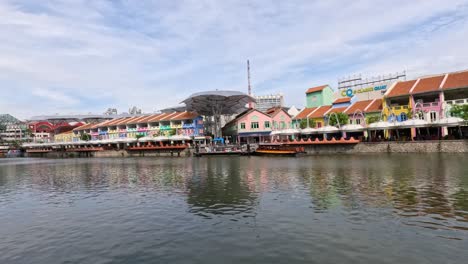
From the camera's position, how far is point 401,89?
5403 centimetres

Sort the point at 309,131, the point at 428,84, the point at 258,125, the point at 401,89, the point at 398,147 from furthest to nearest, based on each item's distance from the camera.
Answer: the point at 258,125
the point at 309,131
the point at 401,89
the point at 428,84
the point at 398,147

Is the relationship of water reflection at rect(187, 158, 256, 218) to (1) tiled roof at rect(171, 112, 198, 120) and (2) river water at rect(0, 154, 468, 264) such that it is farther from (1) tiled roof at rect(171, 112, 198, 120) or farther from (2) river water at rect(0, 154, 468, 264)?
(1) tiled roof at rect(171, 112, 198, 120)

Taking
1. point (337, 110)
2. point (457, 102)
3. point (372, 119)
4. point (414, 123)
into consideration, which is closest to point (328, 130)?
point (372, 119)

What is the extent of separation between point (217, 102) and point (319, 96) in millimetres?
25209

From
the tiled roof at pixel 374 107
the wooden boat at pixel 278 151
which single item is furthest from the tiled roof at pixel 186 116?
the tiled roof at pixel 374 107

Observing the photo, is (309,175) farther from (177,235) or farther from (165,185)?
(177,235)

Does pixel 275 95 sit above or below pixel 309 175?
above

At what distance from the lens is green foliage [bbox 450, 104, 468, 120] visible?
141 feet

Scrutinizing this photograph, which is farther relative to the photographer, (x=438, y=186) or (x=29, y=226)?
(x=438, y=186)

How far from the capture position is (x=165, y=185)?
24.3 m

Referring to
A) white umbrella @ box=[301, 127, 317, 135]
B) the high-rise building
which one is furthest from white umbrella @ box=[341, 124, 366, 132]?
the high-rise building

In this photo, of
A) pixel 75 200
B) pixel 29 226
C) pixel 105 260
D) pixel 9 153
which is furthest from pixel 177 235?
pixel 9 153

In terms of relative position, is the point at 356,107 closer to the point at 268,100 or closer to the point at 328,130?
the point at 328,130

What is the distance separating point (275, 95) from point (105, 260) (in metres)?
174
